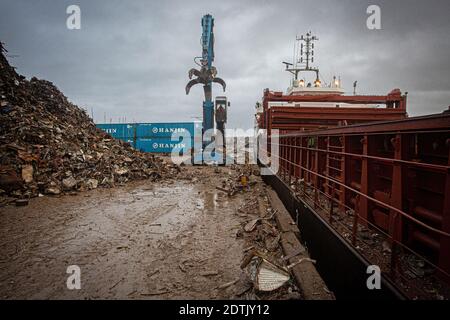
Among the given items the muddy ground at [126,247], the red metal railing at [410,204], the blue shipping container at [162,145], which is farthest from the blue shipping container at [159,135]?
the red metal railing at [410,204]

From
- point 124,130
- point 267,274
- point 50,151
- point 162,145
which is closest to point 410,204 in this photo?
point 267,274

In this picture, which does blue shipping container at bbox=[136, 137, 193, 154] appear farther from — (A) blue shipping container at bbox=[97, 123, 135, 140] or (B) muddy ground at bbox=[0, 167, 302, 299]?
(B) muddy ground at bbox=[0, 167, 302, 299]

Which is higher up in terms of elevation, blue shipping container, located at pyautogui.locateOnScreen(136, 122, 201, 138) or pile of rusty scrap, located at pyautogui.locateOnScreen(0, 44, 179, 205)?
blue shipping container, located at pyautogui.locateOnScreen(136, 122, 201, 138)

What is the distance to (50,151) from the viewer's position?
8.97 meters

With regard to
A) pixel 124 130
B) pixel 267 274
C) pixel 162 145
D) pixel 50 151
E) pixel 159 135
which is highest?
pixel 124 130

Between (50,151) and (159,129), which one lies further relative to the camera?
(159,129)

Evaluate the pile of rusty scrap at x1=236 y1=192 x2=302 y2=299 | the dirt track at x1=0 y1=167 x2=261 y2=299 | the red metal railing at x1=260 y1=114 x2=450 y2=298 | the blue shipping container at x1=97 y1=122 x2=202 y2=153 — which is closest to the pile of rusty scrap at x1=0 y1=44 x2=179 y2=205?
the dirt track at x1=0 y1=167 x2=261 y2=299

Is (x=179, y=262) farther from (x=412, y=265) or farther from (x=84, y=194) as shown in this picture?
(x=84, y=194)

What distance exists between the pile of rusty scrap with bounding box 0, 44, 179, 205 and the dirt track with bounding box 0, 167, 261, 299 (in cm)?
112

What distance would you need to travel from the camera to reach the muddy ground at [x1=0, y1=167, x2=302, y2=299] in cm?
304

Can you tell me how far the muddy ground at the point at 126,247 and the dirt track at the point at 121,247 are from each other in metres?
0.01

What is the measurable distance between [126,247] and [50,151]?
7.04 m

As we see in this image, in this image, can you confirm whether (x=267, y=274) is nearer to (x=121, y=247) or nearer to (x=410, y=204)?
(x=410, y=204)

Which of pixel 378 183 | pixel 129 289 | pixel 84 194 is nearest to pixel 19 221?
pixel 84 194
